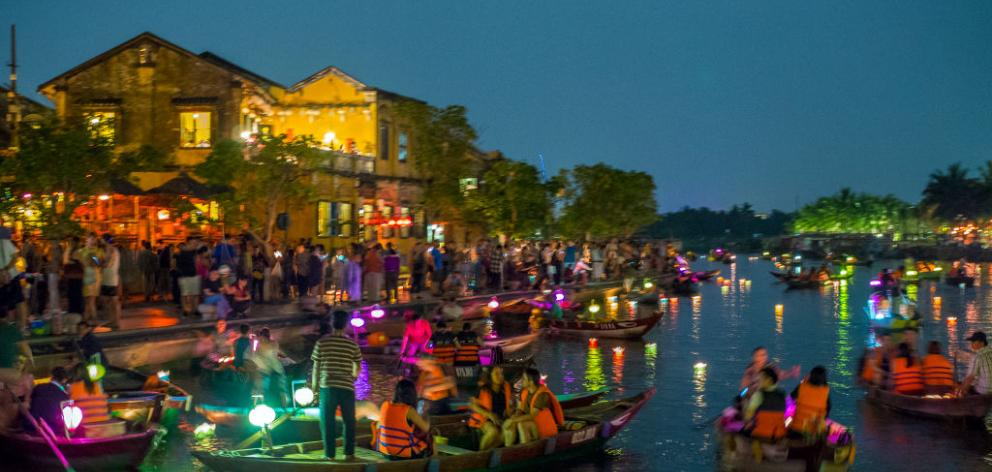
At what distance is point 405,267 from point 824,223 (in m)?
170

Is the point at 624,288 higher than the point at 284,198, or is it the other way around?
the point at 284,198

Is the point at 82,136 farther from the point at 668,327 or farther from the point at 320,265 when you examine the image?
the point at 668,327

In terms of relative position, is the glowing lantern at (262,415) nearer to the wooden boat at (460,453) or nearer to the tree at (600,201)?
the wooden boat at (460,453)

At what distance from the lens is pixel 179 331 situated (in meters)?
23.0


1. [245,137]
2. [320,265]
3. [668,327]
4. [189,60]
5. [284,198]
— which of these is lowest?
[668,327]

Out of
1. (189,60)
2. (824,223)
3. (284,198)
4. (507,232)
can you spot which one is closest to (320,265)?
(284,198)

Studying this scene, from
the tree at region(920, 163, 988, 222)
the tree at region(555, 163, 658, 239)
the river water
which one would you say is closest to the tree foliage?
the tree at region(920, 163, 988, 222)

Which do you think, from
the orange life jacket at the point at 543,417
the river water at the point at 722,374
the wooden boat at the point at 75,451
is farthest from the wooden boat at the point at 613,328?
the wooden boat at the point at 75,451

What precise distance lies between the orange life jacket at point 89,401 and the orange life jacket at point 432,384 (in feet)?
15.4

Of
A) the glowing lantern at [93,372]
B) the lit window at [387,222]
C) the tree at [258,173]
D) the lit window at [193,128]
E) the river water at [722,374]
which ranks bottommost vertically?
the river water at [722,374]

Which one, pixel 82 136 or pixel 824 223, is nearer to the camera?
pixel 82 136

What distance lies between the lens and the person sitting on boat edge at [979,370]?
1708cm

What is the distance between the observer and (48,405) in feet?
42.9

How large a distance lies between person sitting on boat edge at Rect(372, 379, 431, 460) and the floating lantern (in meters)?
5.49
